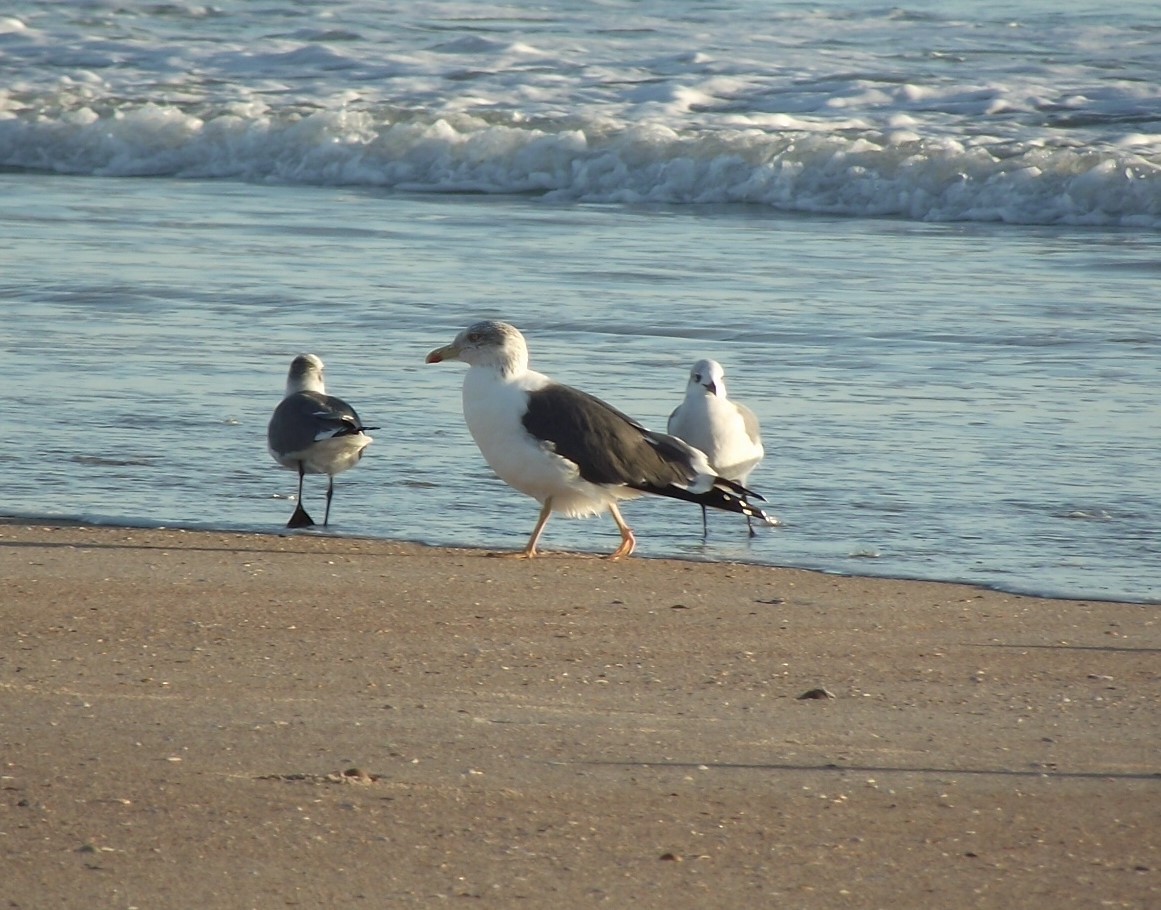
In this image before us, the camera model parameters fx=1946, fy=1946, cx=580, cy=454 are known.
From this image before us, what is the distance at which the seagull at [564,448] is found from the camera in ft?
21.3

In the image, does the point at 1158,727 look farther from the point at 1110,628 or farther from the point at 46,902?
the point at 46,902

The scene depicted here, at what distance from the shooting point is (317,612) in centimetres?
527

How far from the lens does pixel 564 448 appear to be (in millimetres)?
6504

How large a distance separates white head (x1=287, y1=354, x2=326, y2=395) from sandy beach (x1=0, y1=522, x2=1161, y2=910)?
1.77m

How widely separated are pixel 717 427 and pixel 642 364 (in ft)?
6.86

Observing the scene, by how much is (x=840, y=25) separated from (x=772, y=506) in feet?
56.9

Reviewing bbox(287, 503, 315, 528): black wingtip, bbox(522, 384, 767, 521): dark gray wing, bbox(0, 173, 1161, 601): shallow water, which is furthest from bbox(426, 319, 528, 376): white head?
bbox(287, 503, 315, 528): black wingtip

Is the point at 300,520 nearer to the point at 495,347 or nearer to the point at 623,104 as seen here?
the point at 495,347

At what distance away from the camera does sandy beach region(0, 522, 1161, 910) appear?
3320mm

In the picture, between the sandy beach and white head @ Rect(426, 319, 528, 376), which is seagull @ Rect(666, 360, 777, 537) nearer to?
white head @ Rect(426, 319, 528, 376)

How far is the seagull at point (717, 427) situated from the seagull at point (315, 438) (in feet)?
4.03

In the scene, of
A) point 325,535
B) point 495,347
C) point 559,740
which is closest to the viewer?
point 559,740

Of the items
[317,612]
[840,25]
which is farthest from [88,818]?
[840,25]

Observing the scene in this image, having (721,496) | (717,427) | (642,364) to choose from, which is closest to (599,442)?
(721,496)
